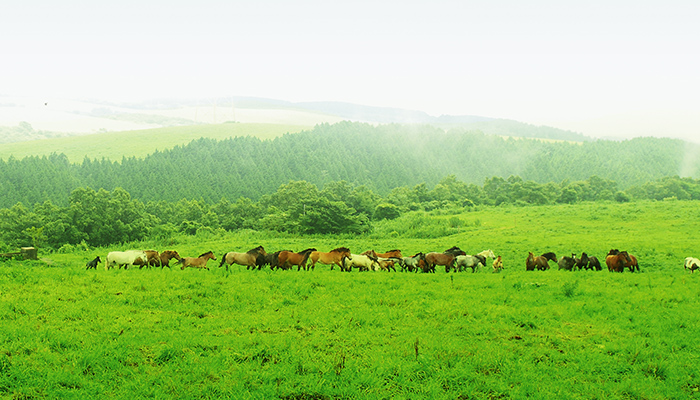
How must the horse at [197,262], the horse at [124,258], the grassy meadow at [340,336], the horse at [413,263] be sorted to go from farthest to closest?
1. the horse at [413,263]
2. the horse at [197,262]
3. the horse at [124,258]
4. the grassy meadow at [340,336]

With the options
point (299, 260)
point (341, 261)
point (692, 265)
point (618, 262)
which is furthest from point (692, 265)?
point (299, 260)

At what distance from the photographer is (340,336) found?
1075 centimetres

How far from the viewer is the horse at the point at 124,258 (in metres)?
21.2

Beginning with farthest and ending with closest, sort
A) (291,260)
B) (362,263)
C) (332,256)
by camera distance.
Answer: (362,263)
(332,256)
(291,260)

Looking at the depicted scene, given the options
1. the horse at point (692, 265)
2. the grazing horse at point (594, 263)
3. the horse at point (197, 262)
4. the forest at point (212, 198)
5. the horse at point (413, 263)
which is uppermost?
the horse at point (692, 265)

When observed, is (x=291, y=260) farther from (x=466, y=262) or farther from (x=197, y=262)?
(x=466, y=262)

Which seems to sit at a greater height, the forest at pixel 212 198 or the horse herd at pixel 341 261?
the horse herd at pixel 341 261

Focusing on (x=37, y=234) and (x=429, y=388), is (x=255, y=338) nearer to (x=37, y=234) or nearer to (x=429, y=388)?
(x=429, y=388)

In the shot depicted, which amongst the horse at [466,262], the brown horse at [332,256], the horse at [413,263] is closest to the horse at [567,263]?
the horse at [466,262]

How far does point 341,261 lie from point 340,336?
1163cm

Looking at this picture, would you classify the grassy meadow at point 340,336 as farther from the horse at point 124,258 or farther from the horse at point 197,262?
the horse at point 124,258

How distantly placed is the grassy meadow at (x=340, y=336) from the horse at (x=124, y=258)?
11.0 feet

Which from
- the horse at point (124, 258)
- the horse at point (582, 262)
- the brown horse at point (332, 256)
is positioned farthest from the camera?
the horse at point (582, 262)

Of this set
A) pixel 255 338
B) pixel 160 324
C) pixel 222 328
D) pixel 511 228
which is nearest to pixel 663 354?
pixel 255 338
